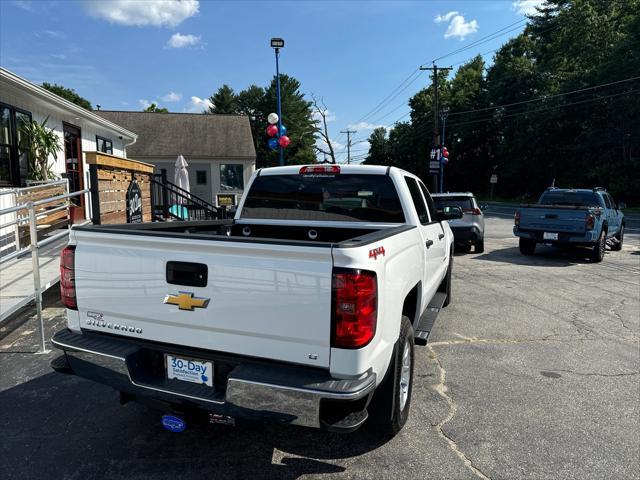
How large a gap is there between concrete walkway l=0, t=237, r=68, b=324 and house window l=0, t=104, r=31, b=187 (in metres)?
2.77

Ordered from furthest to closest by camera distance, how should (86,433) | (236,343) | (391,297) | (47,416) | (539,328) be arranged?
(539,328) < (47,416) < (86,433) < (391,297) < (236,343)

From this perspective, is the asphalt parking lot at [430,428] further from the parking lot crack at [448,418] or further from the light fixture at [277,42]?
the light fixture at [277,42]

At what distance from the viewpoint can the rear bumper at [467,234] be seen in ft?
38.1

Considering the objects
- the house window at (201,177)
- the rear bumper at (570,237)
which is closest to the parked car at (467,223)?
the rear bumper at (570,237)

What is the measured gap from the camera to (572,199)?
38.0 feet

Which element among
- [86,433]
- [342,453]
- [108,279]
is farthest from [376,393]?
[86,433]

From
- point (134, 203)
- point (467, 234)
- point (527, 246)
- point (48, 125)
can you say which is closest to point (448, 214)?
point (134, 203)

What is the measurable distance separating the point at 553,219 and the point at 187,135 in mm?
23732

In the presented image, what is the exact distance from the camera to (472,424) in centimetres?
333

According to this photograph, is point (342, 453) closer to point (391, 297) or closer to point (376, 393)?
point (376, 393)

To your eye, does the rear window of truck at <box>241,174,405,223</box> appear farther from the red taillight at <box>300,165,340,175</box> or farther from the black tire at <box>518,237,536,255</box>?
the black tire at <box>518,237,536,255</box>

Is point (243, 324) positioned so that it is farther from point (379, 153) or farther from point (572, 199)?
point (379, 153)

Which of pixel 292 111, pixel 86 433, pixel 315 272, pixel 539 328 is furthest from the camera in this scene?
pixel 292 111

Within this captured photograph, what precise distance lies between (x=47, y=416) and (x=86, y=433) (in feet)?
1.55
